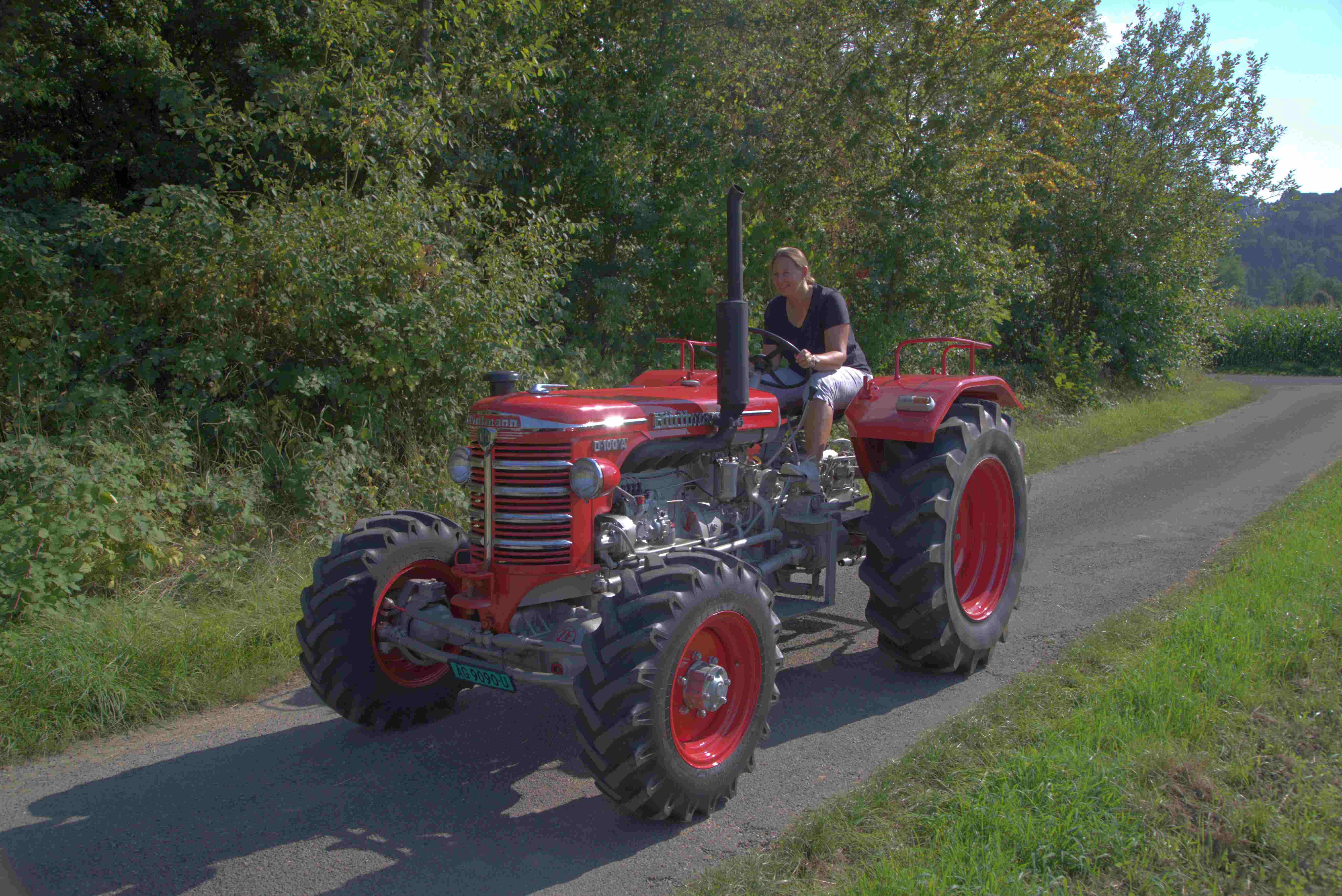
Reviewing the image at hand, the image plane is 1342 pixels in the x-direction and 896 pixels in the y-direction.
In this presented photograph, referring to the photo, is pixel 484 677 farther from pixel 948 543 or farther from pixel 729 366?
pixel 948 543

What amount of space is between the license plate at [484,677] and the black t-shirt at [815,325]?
95.0 inches

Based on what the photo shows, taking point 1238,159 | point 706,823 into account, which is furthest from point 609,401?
point 1238,159

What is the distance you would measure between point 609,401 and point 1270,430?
13.3m

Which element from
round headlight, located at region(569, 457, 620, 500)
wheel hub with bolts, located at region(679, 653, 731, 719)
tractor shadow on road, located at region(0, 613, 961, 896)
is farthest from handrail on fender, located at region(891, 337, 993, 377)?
wheel hub with bolts, located at region(679, 653, 731, 719)

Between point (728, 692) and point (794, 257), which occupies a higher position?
point (794, 257)

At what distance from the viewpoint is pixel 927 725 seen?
4.06 meters

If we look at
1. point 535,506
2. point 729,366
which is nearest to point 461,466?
point 535,506

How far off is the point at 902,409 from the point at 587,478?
1868 millimetres

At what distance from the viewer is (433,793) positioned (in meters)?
3.53

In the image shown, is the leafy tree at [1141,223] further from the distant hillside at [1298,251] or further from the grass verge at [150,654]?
the distant hillside at [1298,251]

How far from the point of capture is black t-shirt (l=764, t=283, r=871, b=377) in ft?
17.1

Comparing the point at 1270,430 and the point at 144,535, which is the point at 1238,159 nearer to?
the point at 1270,430

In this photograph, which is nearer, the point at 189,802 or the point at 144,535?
the point at 189,802

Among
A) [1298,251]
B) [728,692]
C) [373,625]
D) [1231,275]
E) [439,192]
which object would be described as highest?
[1298,251]
